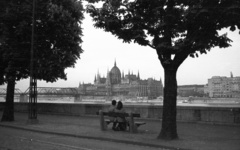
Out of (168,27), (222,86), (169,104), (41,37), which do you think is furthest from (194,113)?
(222,86)

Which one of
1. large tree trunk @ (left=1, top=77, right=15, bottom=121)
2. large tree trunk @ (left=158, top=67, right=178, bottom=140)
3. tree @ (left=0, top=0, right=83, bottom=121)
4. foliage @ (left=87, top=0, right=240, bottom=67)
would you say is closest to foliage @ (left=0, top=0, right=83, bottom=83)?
tree @ (left=0, top=0, right=83, bottom=121)

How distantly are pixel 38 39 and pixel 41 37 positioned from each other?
24cm

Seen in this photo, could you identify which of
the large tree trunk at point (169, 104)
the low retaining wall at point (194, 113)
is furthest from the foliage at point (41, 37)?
the large tree trunk at point (169, 104)

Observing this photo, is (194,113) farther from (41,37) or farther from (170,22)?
(41,37)

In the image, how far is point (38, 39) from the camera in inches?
795

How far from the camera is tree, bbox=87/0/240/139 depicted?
1077cm

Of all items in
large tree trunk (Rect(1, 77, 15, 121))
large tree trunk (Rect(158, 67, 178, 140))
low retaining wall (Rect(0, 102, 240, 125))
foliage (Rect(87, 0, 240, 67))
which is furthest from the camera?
large tree trunk (Rect(1, 77, 15, 121))

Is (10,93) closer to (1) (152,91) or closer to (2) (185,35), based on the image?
(2) (185,35)

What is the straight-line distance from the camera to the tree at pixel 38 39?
1936cm

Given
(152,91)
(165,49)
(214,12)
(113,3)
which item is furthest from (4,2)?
(152,91)

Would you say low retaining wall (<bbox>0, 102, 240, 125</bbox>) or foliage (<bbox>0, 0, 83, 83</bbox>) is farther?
foliage (<bbox>0, 0, 83, 83</bbox>)

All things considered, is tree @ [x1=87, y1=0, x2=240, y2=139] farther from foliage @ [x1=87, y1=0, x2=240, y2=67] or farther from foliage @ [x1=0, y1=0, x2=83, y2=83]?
foliage @ [x1=0, y1=0, x2=83, y2=83]

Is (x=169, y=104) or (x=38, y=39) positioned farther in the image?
(x=38, y=39)

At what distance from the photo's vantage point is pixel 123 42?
501 inches
